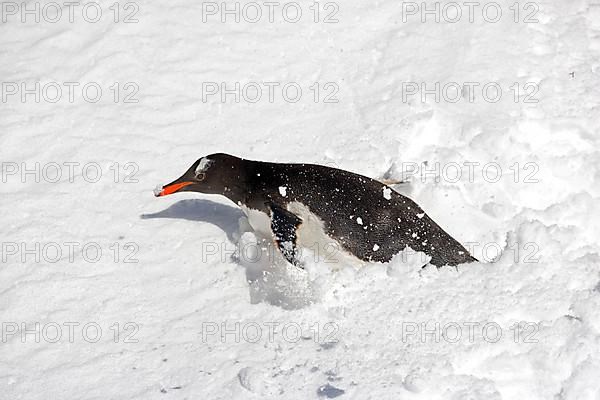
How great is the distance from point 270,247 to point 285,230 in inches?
8.6

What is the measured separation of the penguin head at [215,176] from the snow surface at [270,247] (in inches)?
9.4

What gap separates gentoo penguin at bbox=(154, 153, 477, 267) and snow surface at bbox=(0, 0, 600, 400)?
0.38 ft

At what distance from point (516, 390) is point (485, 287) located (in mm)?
562

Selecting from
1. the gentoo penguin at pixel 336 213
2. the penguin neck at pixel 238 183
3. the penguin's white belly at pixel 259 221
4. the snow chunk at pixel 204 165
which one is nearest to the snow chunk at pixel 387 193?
the gentoo penguin at pixel 336 213

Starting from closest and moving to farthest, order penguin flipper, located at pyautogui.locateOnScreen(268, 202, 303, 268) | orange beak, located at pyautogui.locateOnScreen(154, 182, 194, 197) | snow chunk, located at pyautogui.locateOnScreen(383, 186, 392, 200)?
penguin flipper, located at pyautogui.locateOnScreen(268, 202, 303, 268), snow chunk, located at pyautogui.locateOnScreen(383, 186, 392, 200), orange beak, located at pyautogui.locateOnScreen(154, 182, 194, 197)

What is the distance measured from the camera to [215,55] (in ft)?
17.1

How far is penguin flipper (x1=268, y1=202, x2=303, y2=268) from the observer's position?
347cm

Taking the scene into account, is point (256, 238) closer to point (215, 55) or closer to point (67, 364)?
point (67, 364)

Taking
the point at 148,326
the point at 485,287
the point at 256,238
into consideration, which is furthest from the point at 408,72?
the point at 148,326

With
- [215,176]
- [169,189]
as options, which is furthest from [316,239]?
[169,189]

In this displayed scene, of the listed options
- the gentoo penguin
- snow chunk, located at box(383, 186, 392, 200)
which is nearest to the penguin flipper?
the gentoo penguin

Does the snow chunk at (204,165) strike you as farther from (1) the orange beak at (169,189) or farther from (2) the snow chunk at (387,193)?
(2) the snow chunk at (387,193)

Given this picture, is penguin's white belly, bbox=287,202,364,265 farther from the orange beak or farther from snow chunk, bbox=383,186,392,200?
the orange beak

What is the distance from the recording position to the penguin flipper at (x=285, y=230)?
347 cm
